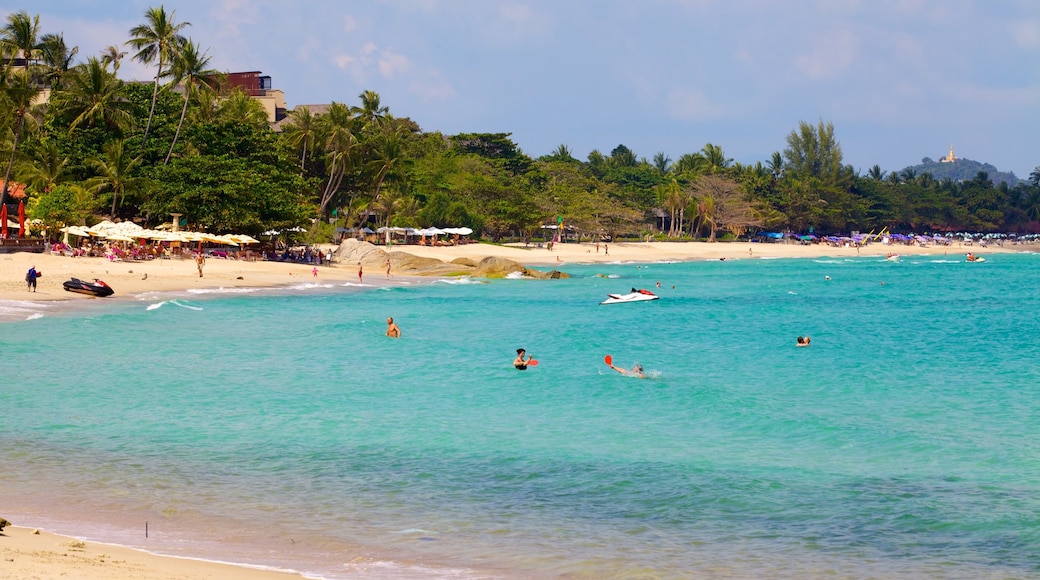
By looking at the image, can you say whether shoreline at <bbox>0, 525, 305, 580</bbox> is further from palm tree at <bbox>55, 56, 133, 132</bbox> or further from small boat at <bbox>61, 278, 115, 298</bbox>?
palm tree at <bbox>55, 56, 133, 132</bbox>

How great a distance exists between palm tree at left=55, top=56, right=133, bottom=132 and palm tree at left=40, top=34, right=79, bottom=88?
17.3 ft

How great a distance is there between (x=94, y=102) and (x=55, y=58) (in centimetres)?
1228

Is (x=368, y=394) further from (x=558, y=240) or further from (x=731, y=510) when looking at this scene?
(x=558, y=240)

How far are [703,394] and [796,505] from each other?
30.7ft

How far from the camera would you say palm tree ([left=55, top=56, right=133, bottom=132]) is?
214 ft

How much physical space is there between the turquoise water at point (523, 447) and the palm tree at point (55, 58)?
42984mm

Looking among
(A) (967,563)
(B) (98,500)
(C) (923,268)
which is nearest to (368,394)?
(B) (98,500)

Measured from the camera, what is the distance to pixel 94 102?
6581 cm

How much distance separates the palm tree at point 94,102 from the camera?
214 feet

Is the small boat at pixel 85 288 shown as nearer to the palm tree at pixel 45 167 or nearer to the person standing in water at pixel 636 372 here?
the palm tree at pixel 45 167

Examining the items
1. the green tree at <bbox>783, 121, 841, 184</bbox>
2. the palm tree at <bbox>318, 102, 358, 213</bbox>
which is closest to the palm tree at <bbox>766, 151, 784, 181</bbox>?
the green tree at <bbox>783, 121, 841, 184</bbox>

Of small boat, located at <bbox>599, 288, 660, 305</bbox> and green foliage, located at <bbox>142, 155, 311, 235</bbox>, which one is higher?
green foliage, located at <bbox>142, 155, 311, 235</bbox>

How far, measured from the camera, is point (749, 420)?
19797 millimetres

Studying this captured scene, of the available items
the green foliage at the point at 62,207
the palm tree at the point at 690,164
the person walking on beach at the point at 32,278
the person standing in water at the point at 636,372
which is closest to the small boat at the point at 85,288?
the person walking on beach at the point at 32,278
